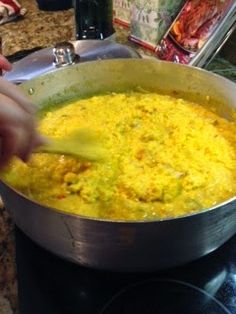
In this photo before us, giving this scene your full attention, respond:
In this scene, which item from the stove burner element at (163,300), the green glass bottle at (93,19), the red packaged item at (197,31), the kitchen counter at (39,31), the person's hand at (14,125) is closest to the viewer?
the person's hand at (14,125)

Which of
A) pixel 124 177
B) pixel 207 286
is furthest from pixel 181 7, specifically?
pixel 207 286

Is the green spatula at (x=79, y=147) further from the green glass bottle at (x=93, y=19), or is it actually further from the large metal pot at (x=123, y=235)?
the green glass bottle at (x=93, y=19)

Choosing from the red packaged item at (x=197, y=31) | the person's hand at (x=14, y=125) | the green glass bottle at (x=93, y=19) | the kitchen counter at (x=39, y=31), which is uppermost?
the person's hand at (x=14, y=125)

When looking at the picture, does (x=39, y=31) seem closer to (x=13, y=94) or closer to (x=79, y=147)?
(x=79, y=147)

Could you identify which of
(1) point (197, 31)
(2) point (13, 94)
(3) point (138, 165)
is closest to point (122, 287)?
(3) point (138, 165)

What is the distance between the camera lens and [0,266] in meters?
0.74

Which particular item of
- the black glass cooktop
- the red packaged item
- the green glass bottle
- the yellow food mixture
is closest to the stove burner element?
the black glass cooktop

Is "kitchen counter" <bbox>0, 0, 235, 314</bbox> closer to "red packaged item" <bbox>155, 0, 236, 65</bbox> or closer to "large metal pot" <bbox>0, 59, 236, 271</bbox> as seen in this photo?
"red packaged item" <bbox>155, 0, 236, 65</bbox>

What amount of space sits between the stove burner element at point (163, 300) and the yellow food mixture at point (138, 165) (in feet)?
0.37

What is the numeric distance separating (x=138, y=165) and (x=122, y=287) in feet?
0.73

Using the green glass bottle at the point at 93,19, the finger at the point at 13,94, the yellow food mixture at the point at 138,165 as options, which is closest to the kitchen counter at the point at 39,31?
the green glass bottle at the point at 93,19

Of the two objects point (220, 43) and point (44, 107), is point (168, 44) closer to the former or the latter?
point (220, 43)

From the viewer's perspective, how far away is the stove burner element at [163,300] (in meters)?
0.68

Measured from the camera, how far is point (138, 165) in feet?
2.75
